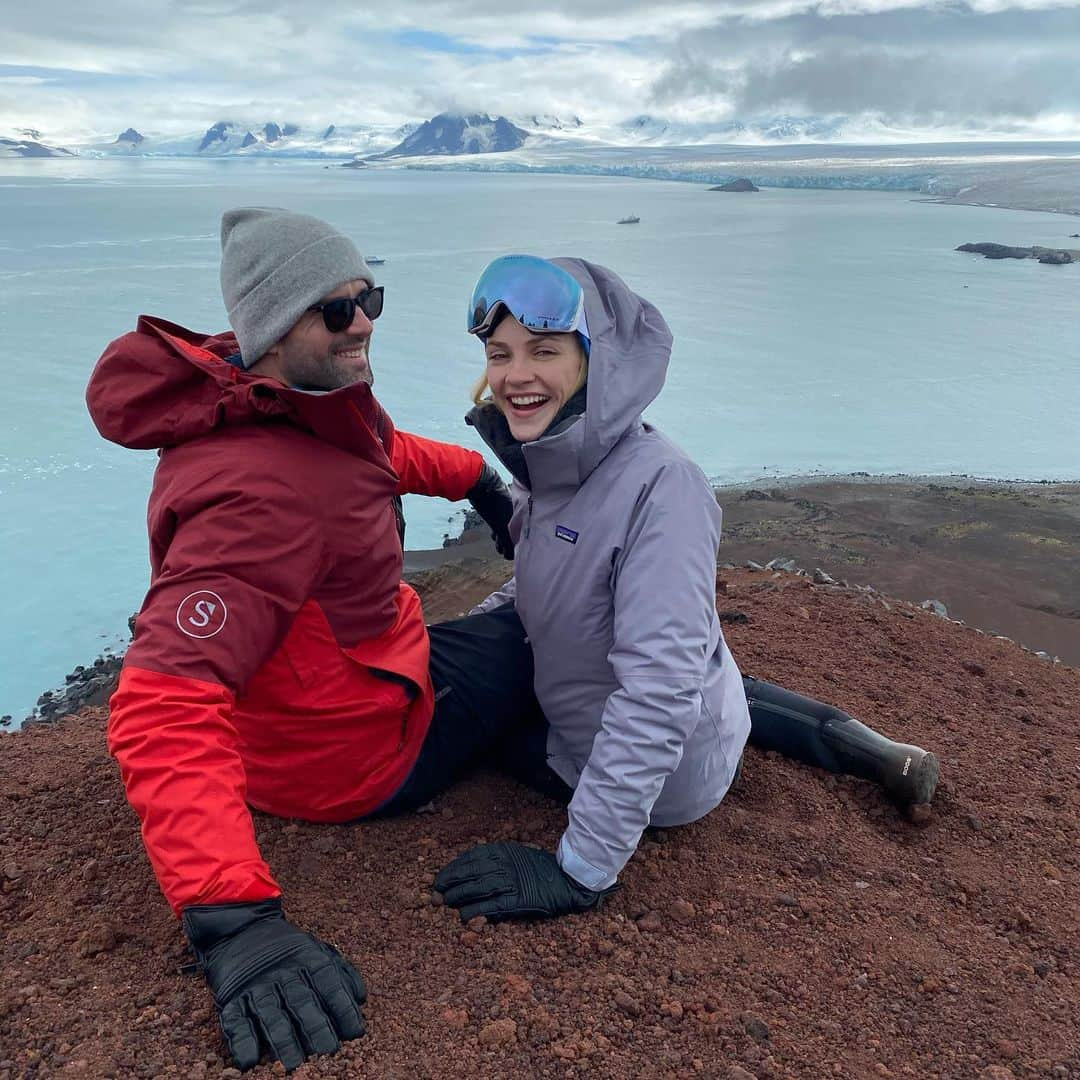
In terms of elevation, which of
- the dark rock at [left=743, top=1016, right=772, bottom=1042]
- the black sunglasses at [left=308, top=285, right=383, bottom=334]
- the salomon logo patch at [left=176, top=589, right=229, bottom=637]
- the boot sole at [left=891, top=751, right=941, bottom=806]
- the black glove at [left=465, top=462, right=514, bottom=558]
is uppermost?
the black sunglasses at [left=308, top=285, right=383, bottom=334]

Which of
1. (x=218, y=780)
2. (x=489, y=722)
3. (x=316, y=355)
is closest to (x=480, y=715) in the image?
(x=489, y=722)

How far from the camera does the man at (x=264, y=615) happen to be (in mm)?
1726

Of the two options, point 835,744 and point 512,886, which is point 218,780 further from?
point 835,744

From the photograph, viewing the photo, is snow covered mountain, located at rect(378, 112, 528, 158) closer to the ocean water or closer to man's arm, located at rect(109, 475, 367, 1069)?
the ocean water

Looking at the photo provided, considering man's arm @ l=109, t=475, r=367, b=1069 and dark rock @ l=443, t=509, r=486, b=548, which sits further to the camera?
dark rock @ l=443, t=509, r=486, b=548

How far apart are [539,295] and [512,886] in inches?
50.5

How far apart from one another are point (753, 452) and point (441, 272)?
1232 centimetres

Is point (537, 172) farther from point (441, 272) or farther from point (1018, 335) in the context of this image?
point (1018, 335)

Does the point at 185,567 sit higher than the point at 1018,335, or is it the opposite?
the point at 185,567

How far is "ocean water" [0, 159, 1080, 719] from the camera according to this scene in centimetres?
769

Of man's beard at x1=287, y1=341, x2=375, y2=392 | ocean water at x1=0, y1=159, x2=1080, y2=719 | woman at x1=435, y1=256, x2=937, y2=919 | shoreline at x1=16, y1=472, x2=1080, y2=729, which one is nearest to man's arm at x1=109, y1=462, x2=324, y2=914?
man's beard at x1=287, y1=341, x2=375, y2=392

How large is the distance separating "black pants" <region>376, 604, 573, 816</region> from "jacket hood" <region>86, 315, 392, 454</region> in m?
0.87

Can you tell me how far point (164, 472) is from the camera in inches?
76.3

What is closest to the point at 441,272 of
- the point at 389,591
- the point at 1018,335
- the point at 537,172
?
the point at 1018,335
